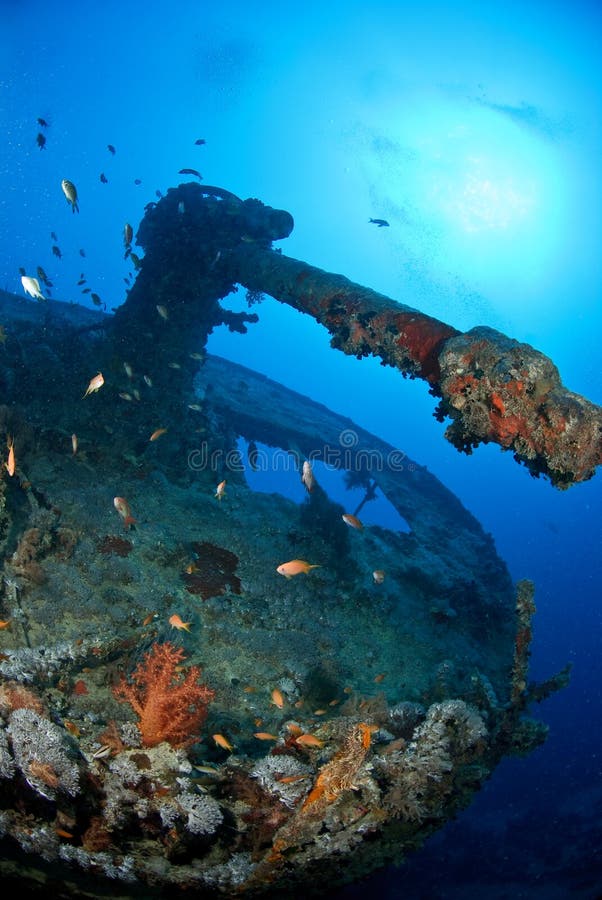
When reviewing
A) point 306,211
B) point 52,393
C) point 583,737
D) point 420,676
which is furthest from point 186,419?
point 306,211

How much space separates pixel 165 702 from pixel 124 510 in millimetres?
3533

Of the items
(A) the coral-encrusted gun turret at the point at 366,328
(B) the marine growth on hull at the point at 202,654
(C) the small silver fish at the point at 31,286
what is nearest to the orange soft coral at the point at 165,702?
(B) the marine growth on hull at the point at 202,654

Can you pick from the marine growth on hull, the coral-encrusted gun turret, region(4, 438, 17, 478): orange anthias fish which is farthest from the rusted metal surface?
region(4, 438, 17, 478): orange anthias fish

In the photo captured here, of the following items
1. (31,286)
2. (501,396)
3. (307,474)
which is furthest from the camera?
(31,286)

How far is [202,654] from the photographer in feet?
22.1

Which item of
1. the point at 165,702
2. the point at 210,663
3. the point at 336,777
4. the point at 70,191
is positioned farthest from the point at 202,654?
the point at 70,191

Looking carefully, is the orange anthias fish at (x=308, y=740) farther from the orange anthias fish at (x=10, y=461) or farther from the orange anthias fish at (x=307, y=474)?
the orange anthias fish at (x=10, y=461)

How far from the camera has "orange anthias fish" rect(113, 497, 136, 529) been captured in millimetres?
7134

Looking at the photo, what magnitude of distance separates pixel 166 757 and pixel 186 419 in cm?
909

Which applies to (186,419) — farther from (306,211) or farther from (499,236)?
(306,211)

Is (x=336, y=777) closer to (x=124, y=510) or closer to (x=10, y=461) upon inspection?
(x=124, y=510)

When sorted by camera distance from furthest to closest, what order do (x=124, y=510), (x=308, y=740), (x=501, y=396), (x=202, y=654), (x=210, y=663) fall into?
1. (x=124, y=510)
2. (x=202, y=654)
3. (x=210, y=663)
4. (x=501, y=396)
5. (x=308, y=740)

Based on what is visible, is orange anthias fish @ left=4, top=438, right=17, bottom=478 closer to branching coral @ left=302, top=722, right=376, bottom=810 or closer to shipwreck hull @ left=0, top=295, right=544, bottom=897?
shipwreck hull @ left=0, top=295, right=544, bottom=897

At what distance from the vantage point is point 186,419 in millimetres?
12258
